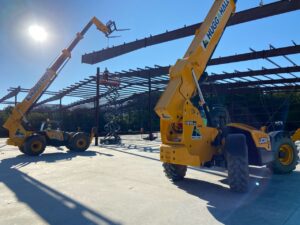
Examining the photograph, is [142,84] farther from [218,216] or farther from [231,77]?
[218,216]

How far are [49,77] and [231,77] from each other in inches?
424

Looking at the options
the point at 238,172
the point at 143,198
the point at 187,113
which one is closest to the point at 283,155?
the point at 238,172

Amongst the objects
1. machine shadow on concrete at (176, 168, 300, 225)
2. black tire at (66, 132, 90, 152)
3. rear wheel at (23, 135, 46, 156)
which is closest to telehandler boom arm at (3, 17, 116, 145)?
rear wheel at (23, 135, 46, 156)

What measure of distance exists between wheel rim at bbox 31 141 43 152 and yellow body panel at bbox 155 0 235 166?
794 centimetres

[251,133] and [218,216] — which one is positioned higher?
[251,133]

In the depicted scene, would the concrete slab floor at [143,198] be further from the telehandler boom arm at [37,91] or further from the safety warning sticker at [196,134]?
the telehandler boom arm at [37,91]

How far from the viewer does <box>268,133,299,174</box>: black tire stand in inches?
274

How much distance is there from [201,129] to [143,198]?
1.69m

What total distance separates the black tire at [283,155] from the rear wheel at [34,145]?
8.92 m

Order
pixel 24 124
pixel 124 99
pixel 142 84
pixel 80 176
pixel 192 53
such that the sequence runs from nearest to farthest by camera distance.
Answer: pixel 192 53 → pixel 80 176 → pixel 24 124 → pixel 142 84 → pixel 124 99

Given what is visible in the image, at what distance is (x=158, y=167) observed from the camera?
8.50 meters

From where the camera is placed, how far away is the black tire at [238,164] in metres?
5.18

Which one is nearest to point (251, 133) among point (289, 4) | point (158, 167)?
point (158, 167)

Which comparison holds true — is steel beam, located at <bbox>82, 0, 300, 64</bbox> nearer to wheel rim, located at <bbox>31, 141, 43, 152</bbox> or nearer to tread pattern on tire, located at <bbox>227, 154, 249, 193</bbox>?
wheel rim, located at <bbox>31, 141, 43, 152</bbox>
